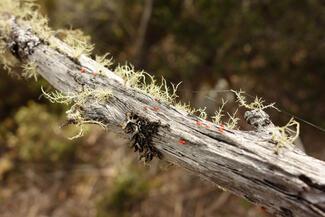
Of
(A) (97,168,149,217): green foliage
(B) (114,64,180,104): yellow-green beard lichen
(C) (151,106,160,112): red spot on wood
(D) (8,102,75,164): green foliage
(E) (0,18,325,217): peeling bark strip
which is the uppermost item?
(D) (8,102,75,164): green foliage

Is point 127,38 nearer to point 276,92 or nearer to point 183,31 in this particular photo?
point 183,31

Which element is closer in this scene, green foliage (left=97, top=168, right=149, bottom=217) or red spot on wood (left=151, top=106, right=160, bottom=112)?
red spot on wood (left=151, top=106, right=160, bottom=112)

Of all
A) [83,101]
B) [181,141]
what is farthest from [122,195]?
[181,141]

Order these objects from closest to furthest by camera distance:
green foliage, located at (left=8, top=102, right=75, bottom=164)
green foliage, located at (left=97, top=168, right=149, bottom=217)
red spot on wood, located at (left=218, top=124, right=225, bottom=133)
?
1. red spot on wood, located at (left=218, top=124, right=225, bottom=133)
2. green foliage, located at (left=97, top=168, right=149, bottom=217)
3. green foliage, located at (left=8, top=102, right=75, bottom=164)

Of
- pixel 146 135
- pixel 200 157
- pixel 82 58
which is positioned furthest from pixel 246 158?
pixel 82 58

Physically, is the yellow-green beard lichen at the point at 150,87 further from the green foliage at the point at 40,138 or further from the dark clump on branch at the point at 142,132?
the green foliage at the point at 40,138

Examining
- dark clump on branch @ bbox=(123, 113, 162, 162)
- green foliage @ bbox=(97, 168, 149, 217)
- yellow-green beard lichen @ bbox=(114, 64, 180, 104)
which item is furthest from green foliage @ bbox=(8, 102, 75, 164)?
dark clump on branch @ bbox=(123, 113, 162, 162)

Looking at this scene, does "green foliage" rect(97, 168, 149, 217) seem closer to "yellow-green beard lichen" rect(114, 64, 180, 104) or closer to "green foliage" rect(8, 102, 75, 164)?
"green foliage" rect(8, 102, 75, 164)

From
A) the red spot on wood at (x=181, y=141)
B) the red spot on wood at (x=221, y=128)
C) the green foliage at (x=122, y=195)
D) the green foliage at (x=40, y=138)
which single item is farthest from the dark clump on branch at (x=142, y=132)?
the green foliage at (x=40, y=138)
